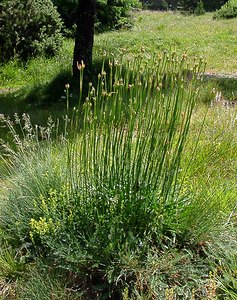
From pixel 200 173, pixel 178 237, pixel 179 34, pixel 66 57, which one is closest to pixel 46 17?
pixel 66 57

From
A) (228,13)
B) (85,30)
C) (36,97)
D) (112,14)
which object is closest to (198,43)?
(112,14)

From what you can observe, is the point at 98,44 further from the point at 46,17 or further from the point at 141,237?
the point at 141,237

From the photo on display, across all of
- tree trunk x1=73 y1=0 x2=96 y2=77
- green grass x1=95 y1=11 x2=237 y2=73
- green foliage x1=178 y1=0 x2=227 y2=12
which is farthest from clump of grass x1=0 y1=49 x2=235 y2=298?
green foliage x1=178 y1=0 x2=227 y2=12

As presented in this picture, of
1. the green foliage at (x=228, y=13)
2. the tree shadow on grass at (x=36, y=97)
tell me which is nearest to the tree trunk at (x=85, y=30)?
the tree shadow on grass at (x=36, y=97)

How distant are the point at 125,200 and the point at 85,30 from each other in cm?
532

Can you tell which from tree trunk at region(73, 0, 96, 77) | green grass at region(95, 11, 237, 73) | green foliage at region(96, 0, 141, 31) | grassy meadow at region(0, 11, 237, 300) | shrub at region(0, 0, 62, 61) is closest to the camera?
grassy meadow at region(0, 11, 237, 300)

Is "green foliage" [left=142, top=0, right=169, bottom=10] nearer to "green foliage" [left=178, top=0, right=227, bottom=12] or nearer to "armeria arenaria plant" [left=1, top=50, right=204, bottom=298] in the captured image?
"green foliage" [left=178, top=0, right=227, bottom=12]

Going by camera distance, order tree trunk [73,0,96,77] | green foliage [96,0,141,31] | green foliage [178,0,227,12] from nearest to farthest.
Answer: tree trunk [73,0,96,77] < green foliage [96,0,141,31] < green foliage [178,0,227,12]

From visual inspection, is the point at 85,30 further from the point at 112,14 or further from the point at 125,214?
the point at 112,14

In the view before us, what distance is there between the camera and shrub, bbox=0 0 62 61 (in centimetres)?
1019

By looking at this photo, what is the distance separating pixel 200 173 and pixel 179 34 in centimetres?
1228

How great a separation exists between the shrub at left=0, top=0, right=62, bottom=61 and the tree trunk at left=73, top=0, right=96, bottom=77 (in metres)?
3.36

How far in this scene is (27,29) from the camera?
1060 centimetres

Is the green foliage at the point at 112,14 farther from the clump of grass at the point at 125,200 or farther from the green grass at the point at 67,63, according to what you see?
the clump of grass at the point at 125,200
